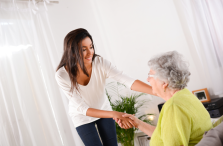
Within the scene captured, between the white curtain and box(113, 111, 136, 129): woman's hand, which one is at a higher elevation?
the white curtain

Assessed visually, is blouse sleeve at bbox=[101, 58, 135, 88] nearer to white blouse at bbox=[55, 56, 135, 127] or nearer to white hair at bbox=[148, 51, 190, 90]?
white blouse at bbox=[55, 56, 135, 127]

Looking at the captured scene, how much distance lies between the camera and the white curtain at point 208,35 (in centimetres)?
323

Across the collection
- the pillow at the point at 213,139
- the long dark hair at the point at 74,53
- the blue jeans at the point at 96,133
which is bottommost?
the blue jeans at the point at 96,133

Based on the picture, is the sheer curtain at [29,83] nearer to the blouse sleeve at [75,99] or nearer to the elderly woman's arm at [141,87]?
the blouse sleeve at [75,99]

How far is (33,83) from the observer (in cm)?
274

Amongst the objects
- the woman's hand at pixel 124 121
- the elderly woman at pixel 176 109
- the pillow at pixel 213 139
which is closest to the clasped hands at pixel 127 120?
the woman's hand at pixel 124 121

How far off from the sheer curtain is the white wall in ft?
1.48

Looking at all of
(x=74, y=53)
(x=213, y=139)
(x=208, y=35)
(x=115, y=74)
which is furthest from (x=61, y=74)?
(x=208, y=35)

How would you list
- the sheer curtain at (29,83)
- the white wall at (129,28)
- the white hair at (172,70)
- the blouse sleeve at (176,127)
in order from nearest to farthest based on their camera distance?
the blouse sleeve at (176,127)
the white hair at (172,70)
the sheer curtain at (29,83)
the white wall at (129,28)

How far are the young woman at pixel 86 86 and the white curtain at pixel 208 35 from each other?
1821 mm

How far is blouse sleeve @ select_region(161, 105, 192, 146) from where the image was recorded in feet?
3.67

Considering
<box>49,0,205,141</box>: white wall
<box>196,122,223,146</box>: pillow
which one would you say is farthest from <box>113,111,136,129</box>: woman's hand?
<box>49,0,205,141</box>: white wall

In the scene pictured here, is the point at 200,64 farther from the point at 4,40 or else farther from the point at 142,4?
the point at 4,40

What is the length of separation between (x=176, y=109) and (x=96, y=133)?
3.24 ft
